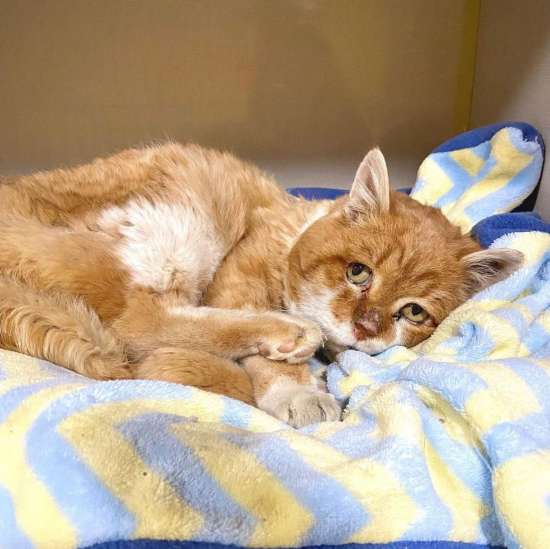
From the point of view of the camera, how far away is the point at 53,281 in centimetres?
125

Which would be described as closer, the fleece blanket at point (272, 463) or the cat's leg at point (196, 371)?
the fleece blanket at point (272, 463)

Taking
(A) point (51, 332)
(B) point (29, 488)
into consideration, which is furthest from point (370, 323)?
(B) point (29, 488)

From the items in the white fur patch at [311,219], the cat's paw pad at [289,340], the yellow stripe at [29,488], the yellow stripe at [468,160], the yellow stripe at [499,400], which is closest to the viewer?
the yellow stripe at [29,488]

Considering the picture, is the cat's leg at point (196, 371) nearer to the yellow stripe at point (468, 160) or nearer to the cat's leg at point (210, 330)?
the cat's leg at point (210, 330)

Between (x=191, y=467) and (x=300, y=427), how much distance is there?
15.4 inches

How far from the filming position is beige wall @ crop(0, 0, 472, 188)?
2.06 meters

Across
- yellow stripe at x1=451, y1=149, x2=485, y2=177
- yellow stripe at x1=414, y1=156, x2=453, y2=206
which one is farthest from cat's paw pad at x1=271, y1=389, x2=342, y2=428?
yellow stripe at x1=451, y1=149, x2=485, y2=177

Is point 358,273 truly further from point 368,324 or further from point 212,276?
point 212,276

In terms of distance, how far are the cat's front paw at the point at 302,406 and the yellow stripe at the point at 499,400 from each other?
1.10ft

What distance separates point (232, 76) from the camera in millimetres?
2170

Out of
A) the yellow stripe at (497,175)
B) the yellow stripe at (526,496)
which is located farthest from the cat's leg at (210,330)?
the yellow stripe at (497,175)

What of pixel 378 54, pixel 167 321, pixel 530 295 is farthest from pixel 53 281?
pixel 378 54

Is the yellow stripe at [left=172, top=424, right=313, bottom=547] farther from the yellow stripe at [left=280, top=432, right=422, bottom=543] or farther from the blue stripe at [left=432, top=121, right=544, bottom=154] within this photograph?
the blue stripe at [left=432, top=121, right=544, bottom=154]

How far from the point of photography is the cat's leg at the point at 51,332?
112cm
